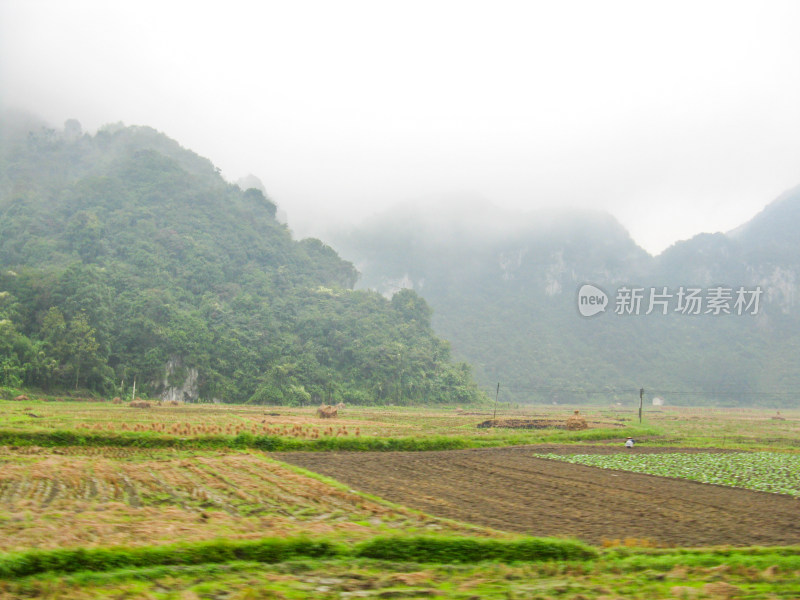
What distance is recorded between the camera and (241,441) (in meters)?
17.1

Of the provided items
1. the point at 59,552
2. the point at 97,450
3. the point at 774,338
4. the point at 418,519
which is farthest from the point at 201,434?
the point at 774,338

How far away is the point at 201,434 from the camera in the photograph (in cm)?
1755

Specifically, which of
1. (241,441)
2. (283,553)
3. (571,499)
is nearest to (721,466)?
(571,499)

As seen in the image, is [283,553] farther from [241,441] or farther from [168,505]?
[241,441]

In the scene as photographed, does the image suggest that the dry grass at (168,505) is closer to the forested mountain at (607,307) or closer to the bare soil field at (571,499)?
the bare soil field at (571,499)

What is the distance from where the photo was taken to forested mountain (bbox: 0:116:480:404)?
139 ft

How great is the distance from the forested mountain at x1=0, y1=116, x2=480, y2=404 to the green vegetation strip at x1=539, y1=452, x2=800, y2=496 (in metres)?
35.8

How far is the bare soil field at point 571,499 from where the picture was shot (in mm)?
7527

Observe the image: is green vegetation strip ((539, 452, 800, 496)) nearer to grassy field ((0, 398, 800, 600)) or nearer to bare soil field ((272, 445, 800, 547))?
bare soil field ((272, 445, 800, 547))

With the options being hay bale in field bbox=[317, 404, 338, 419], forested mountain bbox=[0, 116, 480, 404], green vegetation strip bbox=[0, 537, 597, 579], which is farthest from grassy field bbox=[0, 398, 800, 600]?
forested mountain bbox=[0, 116, 480, 404]

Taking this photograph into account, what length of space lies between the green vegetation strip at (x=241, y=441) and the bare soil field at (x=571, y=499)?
1.52 meters

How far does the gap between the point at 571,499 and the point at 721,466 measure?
917 centimetres

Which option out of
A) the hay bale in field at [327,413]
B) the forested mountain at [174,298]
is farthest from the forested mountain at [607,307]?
the hay bale in field at [327,413]

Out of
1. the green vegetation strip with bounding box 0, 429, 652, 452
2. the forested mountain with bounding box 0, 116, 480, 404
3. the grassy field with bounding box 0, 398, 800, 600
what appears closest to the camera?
the grassy field with bounding box 0, 398, 800, 600
